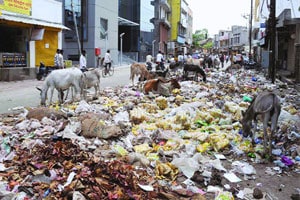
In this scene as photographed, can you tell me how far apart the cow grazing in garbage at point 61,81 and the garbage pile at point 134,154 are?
990 millimetres

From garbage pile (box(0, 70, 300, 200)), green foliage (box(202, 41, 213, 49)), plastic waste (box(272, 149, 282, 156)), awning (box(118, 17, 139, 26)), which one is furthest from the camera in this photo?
green foliage (box(202, 41, 213, 49))

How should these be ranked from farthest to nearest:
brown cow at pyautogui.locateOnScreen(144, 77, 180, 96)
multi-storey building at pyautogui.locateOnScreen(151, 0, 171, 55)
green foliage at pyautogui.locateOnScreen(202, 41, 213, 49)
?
green foliage at pyautogui.locateOnScreen(202, 41, 213, 49) → multi-storey building at pyautogui.locateOnScreen(151, 0, 171, 55) → brown cow at pyautogui.locateOnScreen(144, 77, 180, 96)

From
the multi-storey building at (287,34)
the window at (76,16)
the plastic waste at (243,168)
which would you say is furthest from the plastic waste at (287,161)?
the window at (76,16)

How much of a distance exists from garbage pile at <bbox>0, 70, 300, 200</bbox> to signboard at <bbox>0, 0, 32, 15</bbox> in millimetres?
10207

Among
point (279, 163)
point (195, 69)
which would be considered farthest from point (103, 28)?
point (279, 163)

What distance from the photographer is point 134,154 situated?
6.09 meters

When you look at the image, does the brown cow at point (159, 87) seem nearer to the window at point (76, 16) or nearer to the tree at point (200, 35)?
the window at point (76, 16)

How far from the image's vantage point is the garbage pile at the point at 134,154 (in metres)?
4.90

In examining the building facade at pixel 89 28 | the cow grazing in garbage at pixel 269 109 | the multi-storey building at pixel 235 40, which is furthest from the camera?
the multi-storey building at pixel 235 40

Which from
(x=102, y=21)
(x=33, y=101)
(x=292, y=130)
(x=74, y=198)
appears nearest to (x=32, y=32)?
(x=33, y=101)

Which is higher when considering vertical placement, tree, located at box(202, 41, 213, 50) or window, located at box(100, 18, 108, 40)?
tree, located at box(202, 41, 213, 50)

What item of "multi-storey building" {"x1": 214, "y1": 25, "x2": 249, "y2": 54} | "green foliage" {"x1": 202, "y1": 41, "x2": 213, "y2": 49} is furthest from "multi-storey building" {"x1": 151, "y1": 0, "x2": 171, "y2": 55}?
"green foliage" {"x1": 202, "y1": 41, "x2": 213, "y2": 49}

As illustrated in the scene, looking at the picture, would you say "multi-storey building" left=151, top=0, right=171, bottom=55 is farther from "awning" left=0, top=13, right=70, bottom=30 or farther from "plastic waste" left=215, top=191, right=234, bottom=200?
"plastic waste" left=215, top=191, right=234, bottom=200

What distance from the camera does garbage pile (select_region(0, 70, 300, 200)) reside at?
490cm
